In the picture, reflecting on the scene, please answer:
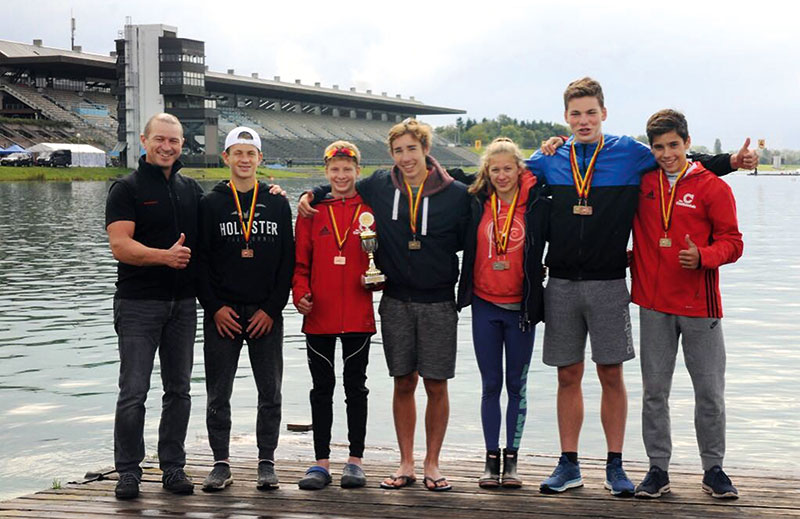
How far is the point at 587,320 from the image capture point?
551 centimetres

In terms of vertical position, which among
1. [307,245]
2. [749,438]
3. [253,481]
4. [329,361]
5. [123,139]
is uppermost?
[123,139]

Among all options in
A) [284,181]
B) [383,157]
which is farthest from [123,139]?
[383,157]

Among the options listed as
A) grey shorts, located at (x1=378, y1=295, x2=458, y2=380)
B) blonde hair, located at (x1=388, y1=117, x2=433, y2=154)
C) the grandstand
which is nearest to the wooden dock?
grey shorts, located at (x1=378, y1=295, x2=458, y2=380)

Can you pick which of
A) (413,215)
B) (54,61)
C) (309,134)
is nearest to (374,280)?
(413,215)

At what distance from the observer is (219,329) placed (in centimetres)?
568

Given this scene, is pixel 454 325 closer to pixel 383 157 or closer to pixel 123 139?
pixel 123 139

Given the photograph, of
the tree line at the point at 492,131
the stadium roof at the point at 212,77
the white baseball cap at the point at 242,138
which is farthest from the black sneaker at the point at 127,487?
the tree line at the point at 492,131

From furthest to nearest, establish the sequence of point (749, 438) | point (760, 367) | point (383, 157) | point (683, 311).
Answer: point (383, 157)
point (760, 367)
point (749, 438)
point (683, 311)

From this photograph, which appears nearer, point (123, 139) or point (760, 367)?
point (760, 367)

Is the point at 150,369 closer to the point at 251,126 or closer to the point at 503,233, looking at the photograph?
the point at 503,233

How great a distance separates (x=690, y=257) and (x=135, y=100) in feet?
289

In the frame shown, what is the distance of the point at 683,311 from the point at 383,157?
351 ft

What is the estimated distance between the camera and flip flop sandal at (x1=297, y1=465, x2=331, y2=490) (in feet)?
18.4

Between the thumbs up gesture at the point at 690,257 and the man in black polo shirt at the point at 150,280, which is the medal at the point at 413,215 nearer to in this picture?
the man in black polo shirt at the point at 150,280
